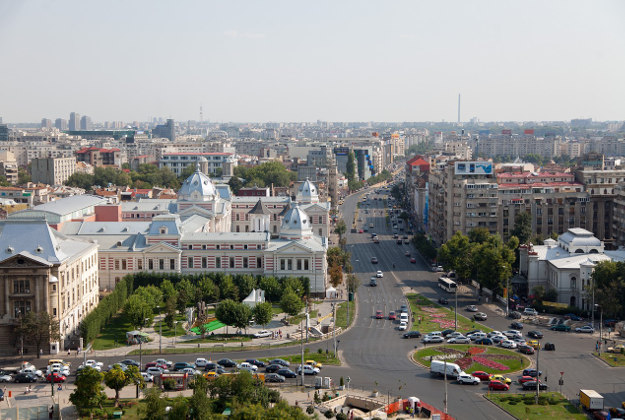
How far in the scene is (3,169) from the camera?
195 metres

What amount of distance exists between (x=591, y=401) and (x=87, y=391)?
3125cm

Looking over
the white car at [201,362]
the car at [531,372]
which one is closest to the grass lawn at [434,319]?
the car at [531,372]

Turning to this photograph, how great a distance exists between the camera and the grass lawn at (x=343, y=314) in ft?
243

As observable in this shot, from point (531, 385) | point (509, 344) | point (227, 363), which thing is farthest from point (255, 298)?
point (531, 385)

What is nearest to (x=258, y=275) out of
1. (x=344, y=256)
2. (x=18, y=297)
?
(x=344, y=256)

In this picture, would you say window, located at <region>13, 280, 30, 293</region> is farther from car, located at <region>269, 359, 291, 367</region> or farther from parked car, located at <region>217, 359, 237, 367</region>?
car, located at <region>269, 359, 291, 367</region>

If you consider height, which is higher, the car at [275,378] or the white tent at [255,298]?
the white tent at [255,298]

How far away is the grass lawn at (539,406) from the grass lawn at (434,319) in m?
18.4

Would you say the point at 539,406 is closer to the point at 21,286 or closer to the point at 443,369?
the point at 443,369

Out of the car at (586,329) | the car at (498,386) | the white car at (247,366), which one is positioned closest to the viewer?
the car at (498,386)

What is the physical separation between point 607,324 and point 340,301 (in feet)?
87.5

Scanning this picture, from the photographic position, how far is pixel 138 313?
6869 centimetres

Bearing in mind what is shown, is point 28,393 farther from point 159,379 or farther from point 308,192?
point 308,192

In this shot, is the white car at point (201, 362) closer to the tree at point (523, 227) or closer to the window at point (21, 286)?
the window at point (21, 286)
